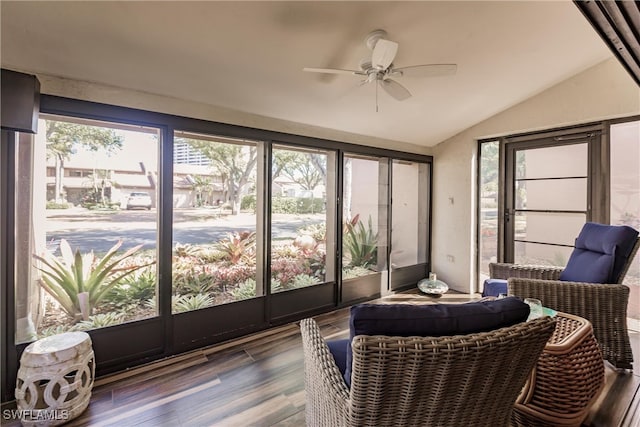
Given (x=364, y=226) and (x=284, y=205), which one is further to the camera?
(x=364, y=226)

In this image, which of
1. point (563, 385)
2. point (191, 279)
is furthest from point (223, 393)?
point (563, 385)

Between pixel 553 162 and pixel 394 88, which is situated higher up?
pixel 394 88

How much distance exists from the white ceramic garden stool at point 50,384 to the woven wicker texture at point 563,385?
2700mm

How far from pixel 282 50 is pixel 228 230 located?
68.0 inches

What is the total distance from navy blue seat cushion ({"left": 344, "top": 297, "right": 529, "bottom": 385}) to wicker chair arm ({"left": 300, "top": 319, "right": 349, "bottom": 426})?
291 mm

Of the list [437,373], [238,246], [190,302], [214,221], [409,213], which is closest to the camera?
[437,373]

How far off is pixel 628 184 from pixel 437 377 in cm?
374

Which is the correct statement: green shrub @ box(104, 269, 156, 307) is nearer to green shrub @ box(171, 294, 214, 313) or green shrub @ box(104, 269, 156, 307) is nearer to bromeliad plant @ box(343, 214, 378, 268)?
green shrub @ box(171, 294, 214, 313)

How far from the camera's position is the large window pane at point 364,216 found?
13.0 feet

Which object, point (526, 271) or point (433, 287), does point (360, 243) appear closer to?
point (433, 287)

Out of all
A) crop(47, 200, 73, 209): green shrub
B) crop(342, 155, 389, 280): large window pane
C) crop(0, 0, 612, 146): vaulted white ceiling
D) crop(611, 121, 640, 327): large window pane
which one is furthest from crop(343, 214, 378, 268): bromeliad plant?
crop(47, 200, 73, 209): green shrub

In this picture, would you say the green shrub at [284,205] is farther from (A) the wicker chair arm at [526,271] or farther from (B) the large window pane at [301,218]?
(A) the wicker chair arm at [526,271]

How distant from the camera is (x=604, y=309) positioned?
2252mm

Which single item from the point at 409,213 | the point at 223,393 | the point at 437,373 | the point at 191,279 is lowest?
the point at 223,393
